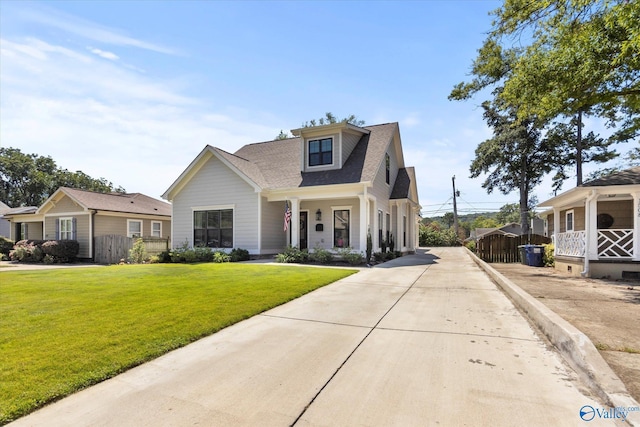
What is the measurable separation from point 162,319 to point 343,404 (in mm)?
3455

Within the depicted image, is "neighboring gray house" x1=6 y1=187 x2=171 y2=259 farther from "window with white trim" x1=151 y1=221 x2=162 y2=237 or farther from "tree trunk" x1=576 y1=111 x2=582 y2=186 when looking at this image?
"tree trunk" x1=576 y1=111 x2=582 y2=186

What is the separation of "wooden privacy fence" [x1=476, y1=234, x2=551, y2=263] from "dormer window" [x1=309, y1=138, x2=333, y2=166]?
30.8 feet

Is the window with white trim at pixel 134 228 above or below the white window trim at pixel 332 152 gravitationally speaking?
below

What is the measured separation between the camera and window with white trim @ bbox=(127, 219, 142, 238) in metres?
21.7

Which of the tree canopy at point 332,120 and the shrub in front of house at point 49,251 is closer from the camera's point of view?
the shrub in front of house at point 49,251

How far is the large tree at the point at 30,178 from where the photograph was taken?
155 ft

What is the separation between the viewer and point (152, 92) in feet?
38.8

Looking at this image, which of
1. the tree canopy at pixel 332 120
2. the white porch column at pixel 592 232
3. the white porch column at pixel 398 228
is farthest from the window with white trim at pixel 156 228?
the white porch column at pixel 592 232

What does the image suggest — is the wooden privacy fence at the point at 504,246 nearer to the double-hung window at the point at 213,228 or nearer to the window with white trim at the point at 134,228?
the double-hung window at the point at 213,228

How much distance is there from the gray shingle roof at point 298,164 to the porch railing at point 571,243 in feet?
25.7

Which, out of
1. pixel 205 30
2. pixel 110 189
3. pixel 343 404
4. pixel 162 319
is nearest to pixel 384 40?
pixel 205 30

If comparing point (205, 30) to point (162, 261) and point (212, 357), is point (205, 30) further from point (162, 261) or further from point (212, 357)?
point (162, 261)

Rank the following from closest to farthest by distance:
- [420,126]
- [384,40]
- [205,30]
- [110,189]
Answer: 1. [205,30]
2. [384,40]
3. [420,126]
4. [110,189]

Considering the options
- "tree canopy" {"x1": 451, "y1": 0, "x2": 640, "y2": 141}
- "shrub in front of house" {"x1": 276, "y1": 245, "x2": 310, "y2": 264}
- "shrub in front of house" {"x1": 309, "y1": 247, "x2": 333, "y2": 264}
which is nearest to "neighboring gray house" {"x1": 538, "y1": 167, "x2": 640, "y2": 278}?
"tree canopy" {"x1": 451, "y1": 0, "x2": 640, "y2": 141}
